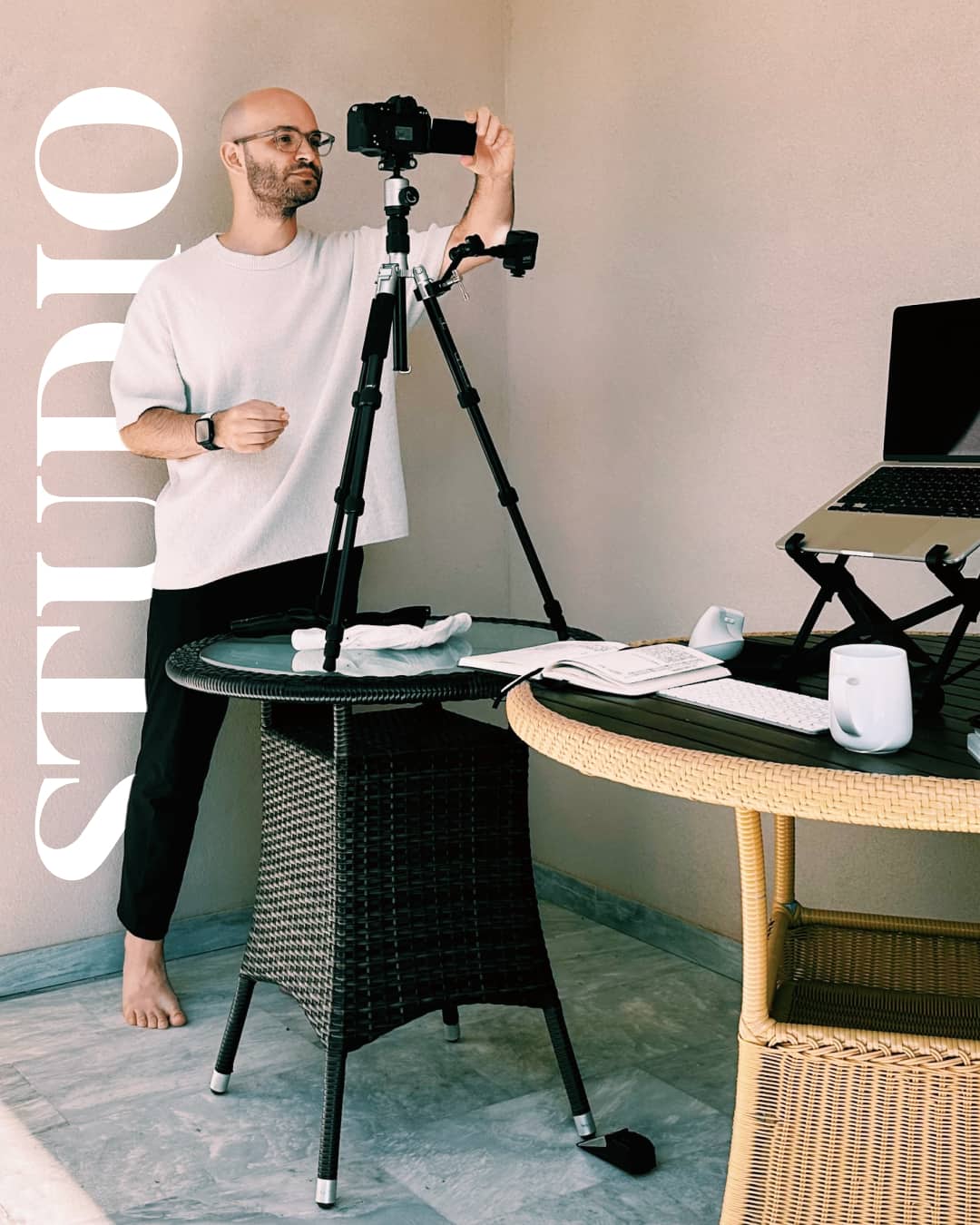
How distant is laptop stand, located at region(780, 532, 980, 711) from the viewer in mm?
1575

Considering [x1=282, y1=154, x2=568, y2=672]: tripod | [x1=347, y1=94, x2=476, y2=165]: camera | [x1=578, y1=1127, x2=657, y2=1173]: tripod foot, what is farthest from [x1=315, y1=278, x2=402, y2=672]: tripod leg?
[x1=578, y1=1127, x2=657, y2=1173]: tripod foot

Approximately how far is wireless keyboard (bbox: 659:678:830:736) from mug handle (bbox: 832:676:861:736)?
0.05 meters

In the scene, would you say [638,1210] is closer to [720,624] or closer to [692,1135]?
[692,1135]

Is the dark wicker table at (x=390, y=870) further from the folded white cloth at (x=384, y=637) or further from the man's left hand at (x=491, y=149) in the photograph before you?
the man's left hand at (x=491, y=149)

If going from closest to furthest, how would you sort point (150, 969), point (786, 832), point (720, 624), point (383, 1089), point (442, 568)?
point (720, 624), point (786, 832), point (383, 1089), point (150, 969), point (442, 568)

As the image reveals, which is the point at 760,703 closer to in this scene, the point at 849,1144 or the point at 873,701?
the point at 873,701

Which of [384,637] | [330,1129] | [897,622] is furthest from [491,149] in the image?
[330,1129]

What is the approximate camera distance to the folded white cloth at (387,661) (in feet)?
6.13

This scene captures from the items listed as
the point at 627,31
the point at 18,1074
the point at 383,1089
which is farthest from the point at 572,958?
the point at 627,31

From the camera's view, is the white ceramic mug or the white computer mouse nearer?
the white ceramic mug

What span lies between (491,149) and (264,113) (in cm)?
49

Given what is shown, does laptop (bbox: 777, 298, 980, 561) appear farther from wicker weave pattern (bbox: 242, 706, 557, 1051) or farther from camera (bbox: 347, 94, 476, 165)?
camera (bbox: 347, 94, 476, 165)

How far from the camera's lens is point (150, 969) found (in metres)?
2.56

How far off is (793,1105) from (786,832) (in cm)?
62
